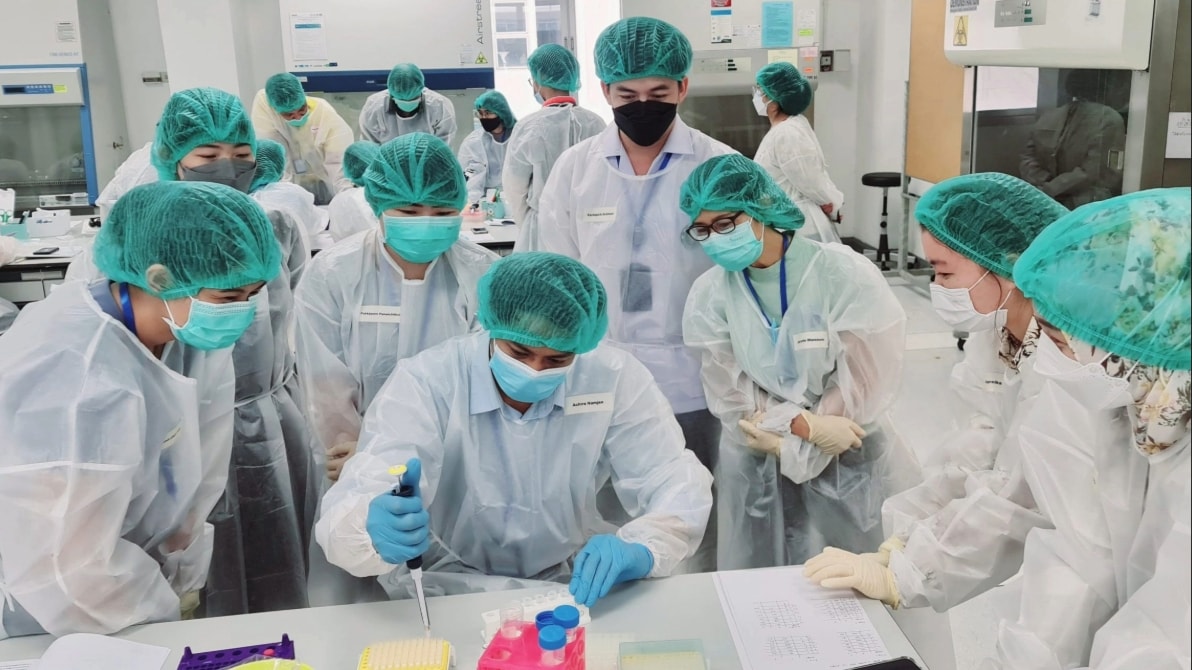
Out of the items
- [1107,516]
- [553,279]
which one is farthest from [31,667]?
[1107,516]

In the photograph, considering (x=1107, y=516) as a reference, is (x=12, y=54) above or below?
above

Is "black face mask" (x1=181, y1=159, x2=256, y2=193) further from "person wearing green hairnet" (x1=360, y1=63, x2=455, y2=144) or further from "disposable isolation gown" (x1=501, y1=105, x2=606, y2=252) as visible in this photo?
"person wearing green hairnet" (x1=360, y1=63, x2=455, y2=144)

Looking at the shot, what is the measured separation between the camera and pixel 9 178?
5.11 m

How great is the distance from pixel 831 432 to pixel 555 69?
245 cm

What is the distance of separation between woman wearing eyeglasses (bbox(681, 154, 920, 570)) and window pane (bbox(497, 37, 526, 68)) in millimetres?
4315

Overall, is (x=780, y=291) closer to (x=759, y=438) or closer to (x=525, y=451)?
(x=759, y=438)

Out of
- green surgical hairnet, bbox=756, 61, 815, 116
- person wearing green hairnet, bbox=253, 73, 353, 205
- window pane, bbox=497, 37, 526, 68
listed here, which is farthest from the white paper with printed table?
window pane, bbox=497, 37, 526, 68

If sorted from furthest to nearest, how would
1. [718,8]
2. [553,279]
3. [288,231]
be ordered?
1. [718,8]
2. [288,231]
3. [553,279]

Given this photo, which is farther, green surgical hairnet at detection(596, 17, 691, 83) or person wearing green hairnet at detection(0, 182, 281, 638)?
green surgical hairnet at detection(596, 17, 691, 83)

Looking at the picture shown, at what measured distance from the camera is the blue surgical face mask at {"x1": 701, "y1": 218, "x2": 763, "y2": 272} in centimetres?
192

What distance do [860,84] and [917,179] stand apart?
3.24 ft

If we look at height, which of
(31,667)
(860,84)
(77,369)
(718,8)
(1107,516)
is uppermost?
(718,8)

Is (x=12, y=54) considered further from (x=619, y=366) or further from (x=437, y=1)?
(x=619, y=366)

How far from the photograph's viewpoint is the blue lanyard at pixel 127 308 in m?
1.40
